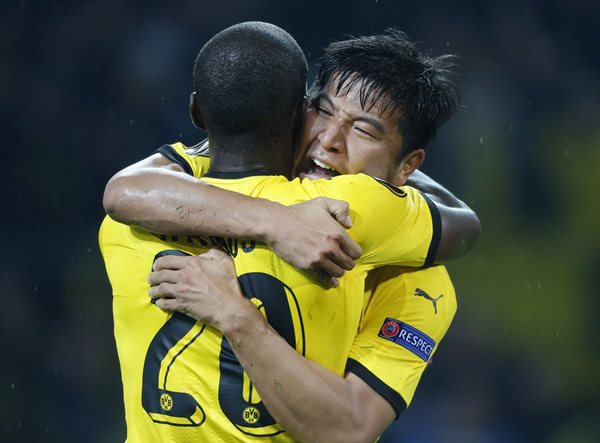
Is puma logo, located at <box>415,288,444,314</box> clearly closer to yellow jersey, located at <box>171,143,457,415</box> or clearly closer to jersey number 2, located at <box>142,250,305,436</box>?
yellow jersey, located at <box>171,143,457,415</box>

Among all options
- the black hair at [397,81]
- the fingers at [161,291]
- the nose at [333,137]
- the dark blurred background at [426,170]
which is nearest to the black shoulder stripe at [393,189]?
Result: the nose at [333,137]

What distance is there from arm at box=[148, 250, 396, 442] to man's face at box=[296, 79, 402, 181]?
19.5 inches

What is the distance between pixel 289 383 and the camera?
1991 mm

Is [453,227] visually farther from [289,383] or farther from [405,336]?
[289,383]

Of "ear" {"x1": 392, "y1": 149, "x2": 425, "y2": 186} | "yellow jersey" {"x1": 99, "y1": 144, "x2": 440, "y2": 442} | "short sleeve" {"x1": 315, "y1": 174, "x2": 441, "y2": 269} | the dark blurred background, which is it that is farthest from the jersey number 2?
the dark blurred background

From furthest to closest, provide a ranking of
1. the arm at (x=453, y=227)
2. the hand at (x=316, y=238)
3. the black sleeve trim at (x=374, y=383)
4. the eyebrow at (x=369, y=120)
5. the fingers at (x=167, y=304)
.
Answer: the eyebrow at (x=369, y=120) → the arm at (x=453, y=227) → the black sleeve trim at (x=374, y=383) → the fingers at (x=167, y=304) → the hand at (x=316, y=238)

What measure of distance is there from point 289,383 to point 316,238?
32cm

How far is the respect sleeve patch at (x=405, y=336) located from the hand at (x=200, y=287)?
496 millimetres

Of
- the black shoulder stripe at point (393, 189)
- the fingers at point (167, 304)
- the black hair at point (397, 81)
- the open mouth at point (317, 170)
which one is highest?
the black hair at point (397, 81)

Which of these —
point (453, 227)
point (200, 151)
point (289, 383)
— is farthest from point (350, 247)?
point (200, 151)

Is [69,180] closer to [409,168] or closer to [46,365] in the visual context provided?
[46,365]

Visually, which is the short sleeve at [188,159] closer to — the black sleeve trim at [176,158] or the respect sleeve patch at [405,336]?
the black sleeve trim at [176,158]

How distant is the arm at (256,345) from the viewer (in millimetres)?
1979

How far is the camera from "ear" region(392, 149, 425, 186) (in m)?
2.62
